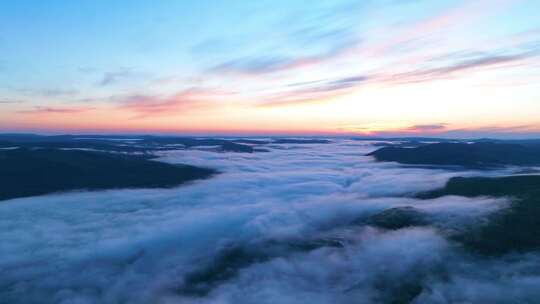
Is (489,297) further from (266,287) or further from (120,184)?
(120,184)

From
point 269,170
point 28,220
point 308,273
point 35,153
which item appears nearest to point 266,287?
point 308,273

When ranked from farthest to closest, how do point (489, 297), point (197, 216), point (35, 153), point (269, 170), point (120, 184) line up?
point (269, 170)
point (35, 153)
point (120, 184)
point (197, 216)
point (489, 297)

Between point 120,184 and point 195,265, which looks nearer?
point 195,265

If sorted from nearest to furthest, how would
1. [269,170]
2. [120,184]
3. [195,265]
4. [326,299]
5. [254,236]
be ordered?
[326,299] < [195,265] < [254,236] < [120,184] < [269,170]

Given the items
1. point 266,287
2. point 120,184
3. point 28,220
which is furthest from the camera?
point 120,184

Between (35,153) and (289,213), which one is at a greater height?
(35,153)

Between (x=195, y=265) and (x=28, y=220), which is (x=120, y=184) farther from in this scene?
(x=195, y=265)

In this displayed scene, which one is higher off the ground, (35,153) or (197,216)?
(35,153)

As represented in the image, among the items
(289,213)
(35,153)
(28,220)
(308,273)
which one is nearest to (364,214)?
(289,213)

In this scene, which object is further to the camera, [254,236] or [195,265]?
[254,236]
